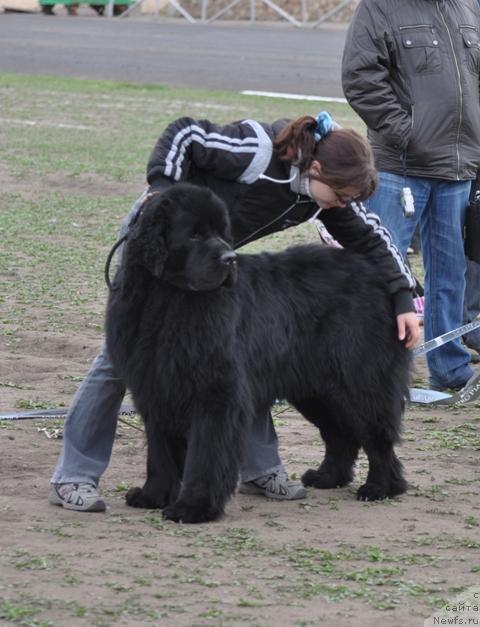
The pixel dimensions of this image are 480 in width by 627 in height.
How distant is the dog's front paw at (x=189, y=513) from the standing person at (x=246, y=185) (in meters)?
0.31

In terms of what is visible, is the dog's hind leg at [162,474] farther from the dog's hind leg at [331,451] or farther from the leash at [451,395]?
the leash at [451,395]

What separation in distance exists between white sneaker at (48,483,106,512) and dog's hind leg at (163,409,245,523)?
0.30 m

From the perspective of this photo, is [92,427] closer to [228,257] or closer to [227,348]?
[227,348]

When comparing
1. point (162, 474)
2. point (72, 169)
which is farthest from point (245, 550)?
point (72, 169)

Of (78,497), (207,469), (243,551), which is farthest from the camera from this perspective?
(78,497)

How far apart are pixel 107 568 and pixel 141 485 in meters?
1.27

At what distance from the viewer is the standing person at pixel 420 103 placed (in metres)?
7.36

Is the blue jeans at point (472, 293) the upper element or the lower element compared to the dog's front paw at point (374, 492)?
upper

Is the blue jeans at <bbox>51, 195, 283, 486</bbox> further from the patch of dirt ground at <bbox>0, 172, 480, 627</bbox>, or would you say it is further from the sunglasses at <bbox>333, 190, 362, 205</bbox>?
the sunglasses at <bbox>333, 190, 362, 205</bbox>

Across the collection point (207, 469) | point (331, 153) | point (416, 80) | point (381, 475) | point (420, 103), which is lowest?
point (381, 475)

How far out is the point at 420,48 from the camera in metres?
7.36

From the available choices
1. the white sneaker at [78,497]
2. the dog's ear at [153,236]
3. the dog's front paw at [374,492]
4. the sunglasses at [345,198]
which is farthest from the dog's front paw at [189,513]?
the sunglasses at [345,198]

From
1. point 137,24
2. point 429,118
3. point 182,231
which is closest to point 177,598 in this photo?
point 182,231

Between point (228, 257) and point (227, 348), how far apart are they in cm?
43
